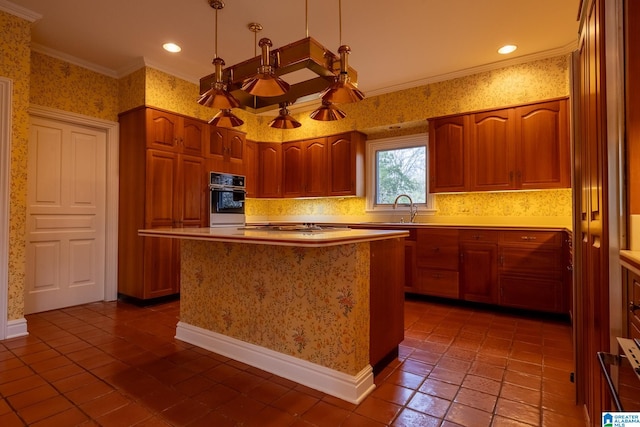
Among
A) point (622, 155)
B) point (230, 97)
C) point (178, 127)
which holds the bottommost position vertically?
point (622, 155)

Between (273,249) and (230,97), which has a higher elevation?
(230,97)

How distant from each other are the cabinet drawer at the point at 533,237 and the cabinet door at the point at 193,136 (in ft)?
11.8

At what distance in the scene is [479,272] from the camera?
3.43 m

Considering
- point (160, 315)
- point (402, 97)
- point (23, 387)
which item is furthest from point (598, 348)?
point (402, 97)

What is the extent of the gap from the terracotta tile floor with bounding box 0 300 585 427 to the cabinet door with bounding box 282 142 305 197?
2.80 metres

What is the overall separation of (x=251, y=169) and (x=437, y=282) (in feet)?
10.4

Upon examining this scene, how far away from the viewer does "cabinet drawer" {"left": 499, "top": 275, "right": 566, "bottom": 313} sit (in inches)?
120

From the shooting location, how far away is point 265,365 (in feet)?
6.97

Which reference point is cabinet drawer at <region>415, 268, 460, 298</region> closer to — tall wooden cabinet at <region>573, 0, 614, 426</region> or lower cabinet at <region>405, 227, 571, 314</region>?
lower cabinet at <region>405, 227, 571, 314</region>

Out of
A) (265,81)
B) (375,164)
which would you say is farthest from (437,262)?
(265,81)

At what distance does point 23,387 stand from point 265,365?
1.37 m

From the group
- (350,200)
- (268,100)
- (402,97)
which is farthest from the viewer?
(350,200)

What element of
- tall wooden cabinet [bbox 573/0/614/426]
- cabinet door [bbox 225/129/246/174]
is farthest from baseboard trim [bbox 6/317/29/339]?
tall wooden cabinet [bbox 573/0/614/426]

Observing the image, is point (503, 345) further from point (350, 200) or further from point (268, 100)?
point (350, 200)
